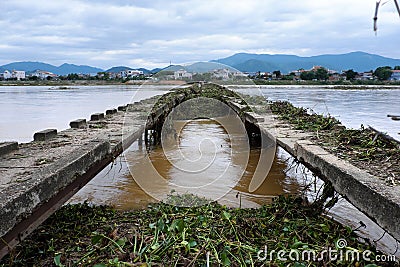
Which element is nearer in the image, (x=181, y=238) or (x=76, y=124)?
(x=181, y=238)

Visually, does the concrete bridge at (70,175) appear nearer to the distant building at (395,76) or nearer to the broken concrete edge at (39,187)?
the broken concrete edge at (39,187)

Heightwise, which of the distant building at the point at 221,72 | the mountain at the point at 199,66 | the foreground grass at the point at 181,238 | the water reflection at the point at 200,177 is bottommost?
the water reflection at the point at 200,177

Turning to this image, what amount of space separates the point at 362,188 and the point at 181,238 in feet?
3.68

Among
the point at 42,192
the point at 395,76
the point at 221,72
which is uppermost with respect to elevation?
the point at 395,76

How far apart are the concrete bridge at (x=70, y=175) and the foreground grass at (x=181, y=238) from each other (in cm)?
23

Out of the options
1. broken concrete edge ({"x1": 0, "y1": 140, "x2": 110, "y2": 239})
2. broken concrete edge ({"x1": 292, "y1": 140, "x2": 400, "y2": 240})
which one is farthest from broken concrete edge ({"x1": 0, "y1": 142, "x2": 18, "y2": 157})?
broken concrete edge ({"x1": 292, "y1": 140, "x2": 400, "y2": 240})

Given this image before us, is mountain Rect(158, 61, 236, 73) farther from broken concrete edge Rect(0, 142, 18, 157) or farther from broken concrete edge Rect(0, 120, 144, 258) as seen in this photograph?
broken concrete edge Rect(0, 142, 18, 157)

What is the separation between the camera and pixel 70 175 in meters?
2.85

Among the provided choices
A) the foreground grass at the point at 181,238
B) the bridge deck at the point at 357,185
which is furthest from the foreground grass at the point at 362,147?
the foreground grass at the point at 181,238

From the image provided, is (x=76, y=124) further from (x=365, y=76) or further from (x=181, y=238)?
(x=365, y=76)

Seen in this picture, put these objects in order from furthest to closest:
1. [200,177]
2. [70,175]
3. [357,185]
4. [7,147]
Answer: [200,177], [7,147], [70,175], [357,185]

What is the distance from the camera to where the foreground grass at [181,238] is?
218 cm

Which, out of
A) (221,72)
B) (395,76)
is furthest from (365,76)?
(221,72)

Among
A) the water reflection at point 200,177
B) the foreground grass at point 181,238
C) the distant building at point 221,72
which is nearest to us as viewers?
the foreground grass at point 181,238
